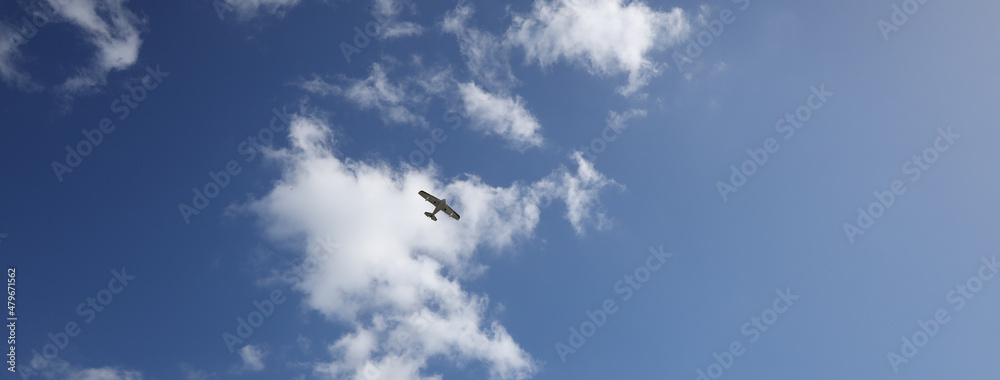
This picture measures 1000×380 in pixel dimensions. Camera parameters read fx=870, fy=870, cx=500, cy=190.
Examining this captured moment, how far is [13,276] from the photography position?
334 ft

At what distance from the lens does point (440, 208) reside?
124m

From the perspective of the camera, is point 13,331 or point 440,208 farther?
point 440,208

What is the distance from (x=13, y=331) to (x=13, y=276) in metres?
6.48

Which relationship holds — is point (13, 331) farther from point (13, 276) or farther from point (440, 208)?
point (440, 208)

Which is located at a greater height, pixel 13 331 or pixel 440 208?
pixel 440 208

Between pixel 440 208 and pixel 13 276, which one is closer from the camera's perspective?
pixel 13 276

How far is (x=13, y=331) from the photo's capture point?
102062mm

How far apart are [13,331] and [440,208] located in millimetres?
54994

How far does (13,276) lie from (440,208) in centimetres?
5369

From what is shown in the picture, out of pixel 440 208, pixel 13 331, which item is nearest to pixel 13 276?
pixel 13 331
